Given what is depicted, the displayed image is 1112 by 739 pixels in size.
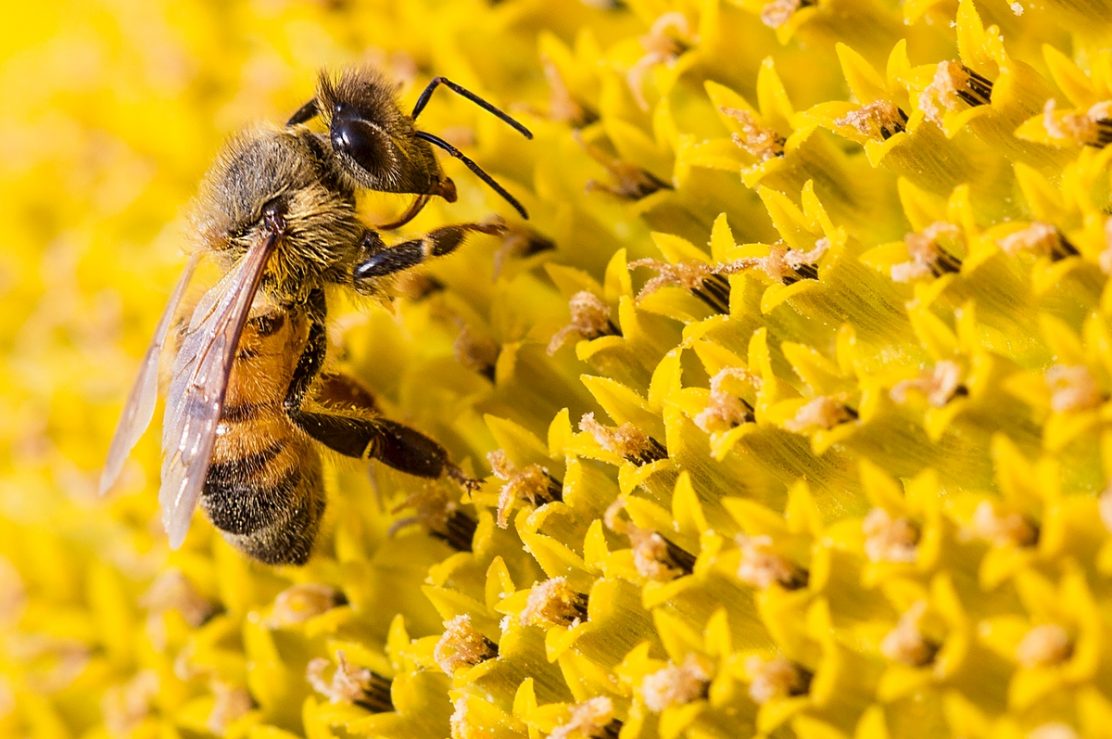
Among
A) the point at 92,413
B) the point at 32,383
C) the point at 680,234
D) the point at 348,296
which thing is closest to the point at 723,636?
the point at 680,234

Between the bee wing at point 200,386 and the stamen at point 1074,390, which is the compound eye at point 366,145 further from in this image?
the stamen at point 1074,390

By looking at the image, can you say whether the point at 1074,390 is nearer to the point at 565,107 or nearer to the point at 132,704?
the point at 565,107

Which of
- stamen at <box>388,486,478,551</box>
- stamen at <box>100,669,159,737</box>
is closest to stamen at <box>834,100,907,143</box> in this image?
stamen at <box>388,486,478,551</box>

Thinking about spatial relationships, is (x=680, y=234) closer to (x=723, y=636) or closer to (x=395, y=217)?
(x=395, y=217)

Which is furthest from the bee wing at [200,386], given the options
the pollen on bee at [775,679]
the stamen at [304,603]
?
the pollen on bee at [775,679]

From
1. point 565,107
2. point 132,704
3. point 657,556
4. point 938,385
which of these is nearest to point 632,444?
point 657,556

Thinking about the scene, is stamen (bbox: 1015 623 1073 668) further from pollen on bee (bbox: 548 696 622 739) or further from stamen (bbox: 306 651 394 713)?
stamen (bbox: 306 651 394 713)
